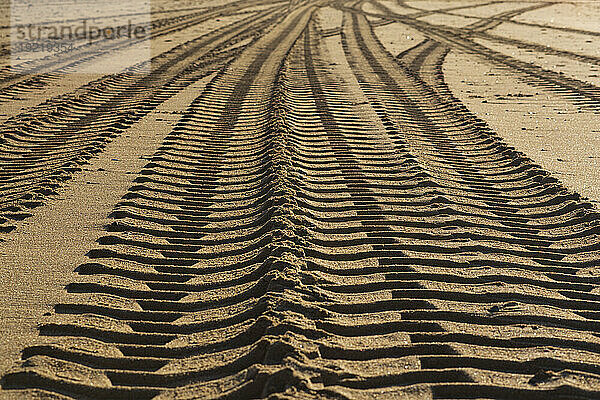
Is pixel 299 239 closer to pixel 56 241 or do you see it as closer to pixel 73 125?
pixel 56 241

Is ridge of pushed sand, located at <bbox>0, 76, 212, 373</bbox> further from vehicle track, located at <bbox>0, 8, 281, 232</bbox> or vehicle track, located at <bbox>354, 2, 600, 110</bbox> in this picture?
vehicle track, located at <bbox>354, 2, 600, 110</bbox>

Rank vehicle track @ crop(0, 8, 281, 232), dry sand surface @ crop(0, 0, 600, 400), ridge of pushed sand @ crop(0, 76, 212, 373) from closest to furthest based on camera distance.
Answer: dry sand surface @ crop(0, 0, 600, 400) → ridge of pushed sand @ crop(0, 76, 212, 373) → vehicle track @ crop(0, 8, 281, 232)

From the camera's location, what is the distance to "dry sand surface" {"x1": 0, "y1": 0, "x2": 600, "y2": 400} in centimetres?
335

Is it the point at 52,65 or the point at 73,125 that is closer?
the point at 73,125

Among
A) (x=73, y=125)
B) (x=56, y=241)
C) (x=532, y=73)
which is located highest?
(x=532, y=73)

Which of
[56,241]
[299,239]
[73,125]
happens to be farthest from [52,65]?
[299,239]

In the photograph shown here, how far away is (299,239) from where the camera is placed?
4.82 m

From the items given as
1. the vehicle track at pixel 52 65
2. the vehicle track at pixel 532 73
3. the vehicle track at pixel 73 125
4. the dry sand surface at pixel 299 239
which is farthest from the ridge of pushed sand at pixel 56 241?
the vehicle track at pixel 532 73

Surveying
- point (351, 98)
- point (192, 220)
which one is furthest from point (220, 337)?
point (351, 98)

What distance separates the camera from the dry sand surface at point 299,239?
3.35 meters

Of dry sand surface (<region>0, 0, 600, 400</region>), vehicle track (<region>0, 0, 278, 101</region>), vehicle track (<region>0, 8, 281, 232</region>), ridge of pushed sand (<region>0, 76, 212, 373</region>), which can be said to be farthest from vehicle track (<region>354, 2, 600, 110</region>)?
vehicle track (<region>0, 0, 278, 101</region>)

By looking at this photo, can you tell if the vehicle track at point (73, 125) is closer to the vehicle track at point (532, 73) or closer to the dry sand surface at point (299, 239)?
the dry sand surface at point (299, 239)

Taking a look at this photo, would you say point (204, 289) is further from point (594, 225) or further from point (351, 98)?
point (351, 98)

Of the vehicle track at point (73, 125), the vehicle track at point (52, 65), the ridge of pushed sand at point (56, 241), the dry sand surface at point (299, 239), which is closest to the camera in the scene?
the dry sand surface at point (299, 239)
